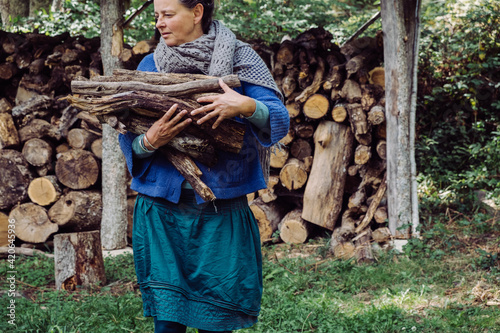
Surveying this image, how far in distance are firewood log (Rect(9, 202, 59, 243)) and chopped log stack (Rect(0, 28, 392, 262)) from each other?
12mm

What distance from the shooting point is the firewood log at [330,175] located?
17.2 ft

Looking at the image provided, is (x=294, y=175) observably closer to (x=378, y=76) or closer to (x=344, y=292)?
(x=378, y=76)

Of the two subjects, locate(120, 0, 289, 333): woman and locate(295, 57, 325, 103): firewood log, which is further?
locate(295, 57, 325, 103): firewood log

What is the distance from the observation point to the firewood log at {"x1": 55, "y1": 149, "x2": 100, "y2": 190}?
5.53m

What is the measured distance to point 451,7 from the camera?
7.49 m

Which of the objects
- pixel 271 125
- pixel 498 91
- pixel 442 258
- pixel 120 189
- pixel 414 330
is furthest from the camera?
pixel 498 91

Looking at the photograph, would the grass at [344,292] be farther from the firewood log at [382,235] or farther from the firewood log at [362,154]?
the firewood log at [362,154]

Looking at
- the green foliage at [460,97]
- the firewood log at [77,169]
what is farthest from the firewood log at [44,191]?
the green foliage at [460,97]

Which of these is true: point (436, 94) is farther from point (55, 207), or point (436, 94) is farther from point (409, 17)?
point (55, 207)

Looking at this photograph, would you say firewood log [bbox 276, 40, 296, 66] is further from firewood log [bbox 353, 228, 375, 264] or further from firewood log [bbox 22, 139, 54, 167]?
firewood log [bbox 22, 139, 54, 167]

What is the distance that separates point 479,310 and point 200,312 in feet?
7.55

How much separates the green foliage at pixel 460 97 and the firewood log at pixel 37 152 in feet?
15.7

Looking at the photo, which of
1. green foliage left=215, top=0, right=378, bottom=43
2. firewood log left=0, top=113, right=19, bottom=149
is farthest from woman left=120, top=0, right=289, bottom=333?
green foliage left=215, top=0, right=378, bottom=43

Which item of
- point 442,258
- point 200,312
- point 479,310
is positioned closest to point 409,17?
point 442,258
